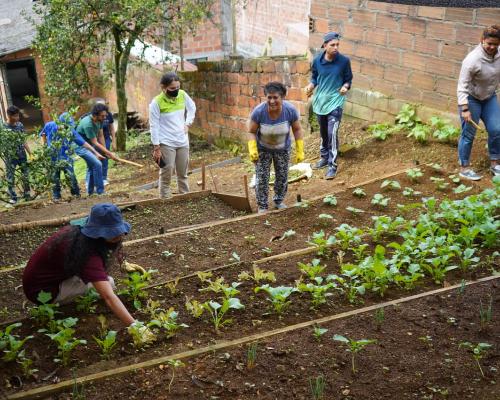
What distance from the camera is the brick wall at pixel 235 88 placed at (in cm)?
1056

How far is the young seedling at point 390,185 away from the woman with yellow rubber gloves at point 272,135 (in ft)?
3.60

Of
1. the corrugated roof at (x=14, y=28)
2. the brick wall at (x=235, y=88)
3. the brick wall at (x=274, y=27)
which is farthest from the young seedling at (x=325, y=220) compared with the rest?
the corrugated roof at (x=14, y=28)

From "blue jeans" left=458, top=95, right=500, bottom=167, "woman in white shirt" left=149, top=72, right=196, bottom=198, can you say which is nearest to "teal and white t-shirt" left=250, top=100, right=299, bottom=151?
"woman in white shirt" left=149, top=72, right=196, bottom=198

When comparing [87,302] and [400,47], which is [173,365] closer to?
[87,302]

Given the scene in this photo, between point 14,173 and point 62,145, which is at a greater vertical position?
point 62,145

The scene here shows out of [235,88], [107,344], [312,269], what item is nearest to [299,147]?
[312,269]

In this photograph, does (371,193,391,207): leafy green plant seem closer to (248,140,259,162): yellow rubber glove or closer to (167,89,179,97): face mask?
(248,140,259,162): yellow rubber glove

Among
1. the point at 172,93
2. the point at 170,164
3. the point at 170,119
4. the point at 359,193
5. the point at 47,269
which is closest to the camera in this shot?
the point at 47,269

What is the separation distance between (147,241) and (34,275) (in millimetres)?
1663

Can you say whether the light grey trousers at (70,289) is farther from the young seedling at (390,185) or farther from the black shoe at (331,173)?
→ the black shoe at (331,173)

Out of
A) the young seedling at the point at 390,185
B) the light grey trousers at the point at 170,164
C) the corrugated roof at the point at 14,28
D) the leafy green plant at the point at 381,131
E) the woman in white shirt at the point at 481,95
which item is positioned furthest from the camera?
the corrugated roof at the point at 14,28

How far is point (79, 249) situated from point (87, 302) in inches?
22.9

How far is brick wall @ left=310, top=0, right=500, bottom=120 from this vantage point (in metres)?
8.33

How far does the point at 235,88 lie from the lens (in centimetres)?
1217
